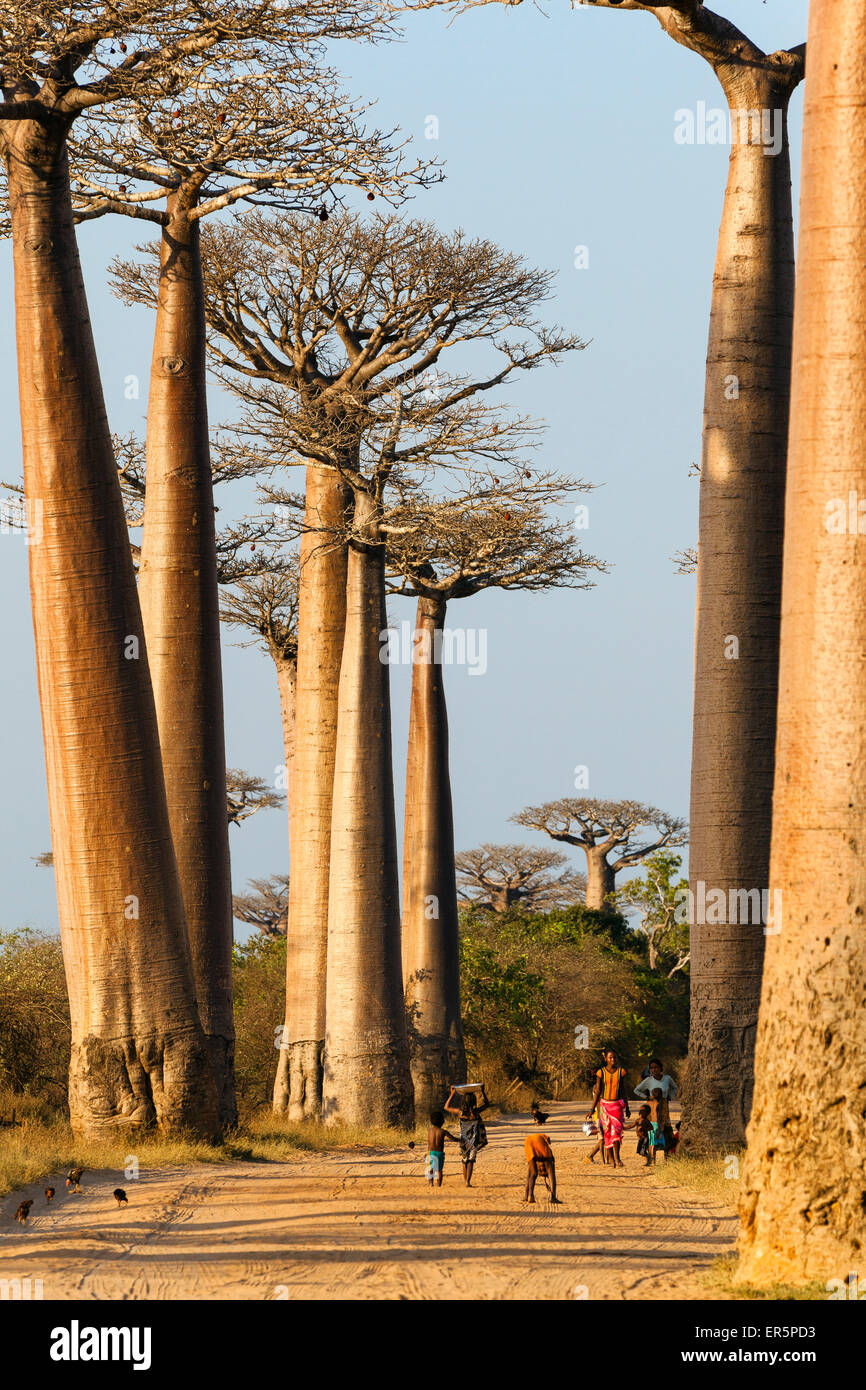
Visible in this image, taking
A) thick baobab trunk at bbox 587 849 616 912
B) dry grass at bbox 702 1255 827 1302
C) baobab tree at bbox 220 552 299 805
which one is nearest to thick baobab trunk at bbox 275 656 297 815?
baobab tree at bbox 220 552 299 805

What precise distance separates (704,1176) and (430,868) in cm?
954

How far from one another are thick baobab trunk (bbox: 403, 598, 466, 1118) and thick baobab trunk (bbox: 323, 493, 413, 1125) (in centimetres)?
334

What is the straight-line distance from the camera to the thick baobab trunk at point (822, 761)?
6.13 metres

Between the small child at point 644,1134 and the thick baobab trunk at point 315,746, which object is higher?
the thick baobab trunk at point 315,746

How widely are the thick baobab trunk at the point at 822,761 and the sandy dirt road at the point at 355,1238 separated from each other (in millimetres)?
601

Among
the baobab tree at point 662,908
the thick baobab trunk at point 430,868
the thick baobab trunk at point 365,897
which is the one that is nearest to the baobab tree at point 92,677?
the thick baobab trunk at point 365,897

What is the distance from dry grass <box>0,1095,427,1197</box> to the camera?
Answer: 8961 millimetres

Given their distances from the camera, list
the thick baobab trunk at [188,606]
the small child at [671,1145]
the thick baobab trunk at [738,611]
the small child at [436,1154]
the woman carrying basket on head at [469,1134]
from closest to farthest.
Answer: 1. the small child at [436,1154]
2. the woman carrying basket on head at [469,1134]
3. the thick baobab trunk at [738,611]
4. the small child at [671,1145]
5. the thick baobab trunk at [188,606]

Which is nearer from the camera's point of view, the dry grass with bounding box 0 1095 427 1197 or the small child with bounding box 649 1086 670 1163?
the dry grass with bounding box 0 1095 427 1197

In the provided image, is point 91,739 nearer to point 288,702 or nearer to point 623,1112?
point 623,1112

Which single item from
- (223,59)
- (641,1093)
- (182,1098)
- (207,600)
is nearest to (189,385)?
(207,600)

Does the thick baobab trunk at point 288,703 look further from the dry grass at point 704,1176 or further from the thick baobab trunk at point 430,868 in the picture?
the dry grass at point 704,1176

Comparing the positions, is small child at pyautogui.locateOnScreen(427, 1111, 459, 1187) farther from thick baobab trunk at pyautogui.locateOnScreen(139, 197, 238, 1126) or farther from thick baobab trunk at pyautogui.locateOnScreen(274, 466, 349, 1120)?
thick baobab trunk at pyautogui.locateOnScreen(274, 466, 349, 1120)

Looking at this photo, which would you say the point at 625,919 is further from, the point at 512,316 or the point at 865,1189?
the point at 865,1189
